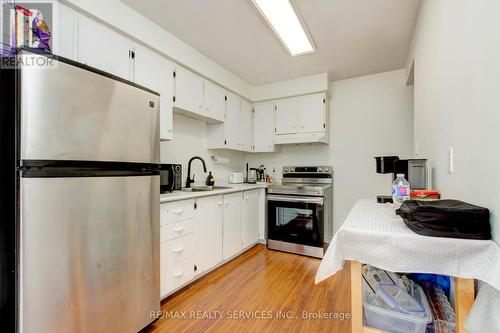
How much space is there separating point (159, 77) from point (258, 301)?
223cm

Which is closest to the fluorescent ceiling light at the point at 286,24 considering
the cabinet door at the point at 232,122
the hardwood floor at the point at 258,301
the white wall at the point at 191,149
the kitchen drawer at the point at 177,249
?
the cabinet door at the point at 232,122

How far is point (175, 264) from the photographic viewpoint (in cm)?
197

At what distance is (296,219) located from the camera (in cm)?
312

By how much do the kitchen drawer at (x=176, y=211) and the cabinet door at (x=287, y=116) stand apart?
1980 millimetres

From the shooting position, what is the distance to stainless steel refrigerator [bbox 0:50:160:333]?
3.34 feet

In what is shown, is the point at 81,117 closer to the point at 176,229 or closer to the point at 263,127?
the point at 176,229

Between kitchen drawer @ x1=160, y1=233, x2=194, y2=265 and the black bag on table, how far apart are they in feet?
5.65

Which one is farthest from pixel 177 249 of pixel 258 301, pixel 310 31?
pixel 310 31

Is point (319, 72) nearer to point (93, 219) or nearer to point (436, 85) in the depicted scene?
point (436, 85)

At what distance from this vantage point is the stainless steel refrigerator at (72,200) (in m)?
1.02

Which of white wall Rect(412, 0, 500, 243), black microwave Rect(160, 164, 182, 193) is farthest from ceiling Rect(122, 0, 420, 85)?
black microwave Rect(160, 164, 182, 193)

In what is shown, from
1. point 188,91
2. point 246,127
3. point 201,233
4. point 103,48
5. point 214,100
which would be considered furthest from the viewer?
point 246,127

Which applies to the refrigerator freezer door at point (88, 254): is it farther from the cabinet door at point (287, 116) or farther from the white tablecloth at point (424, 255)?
the cabinet door at point (287, 116)

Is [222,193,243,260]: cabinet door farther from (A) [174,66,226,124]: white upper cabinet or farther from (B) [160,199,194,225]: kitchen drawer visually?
(A) [174,66,226,124]: white upper cabinet
